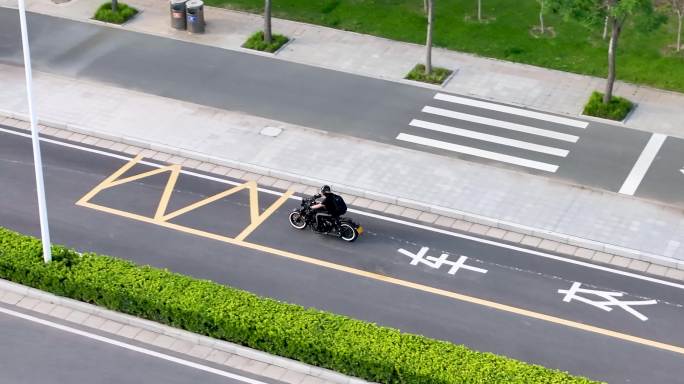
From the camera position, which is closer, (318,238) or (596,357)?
(596,357)

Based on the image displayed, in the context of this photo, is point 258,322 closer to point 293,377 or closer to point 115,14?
point 293,377

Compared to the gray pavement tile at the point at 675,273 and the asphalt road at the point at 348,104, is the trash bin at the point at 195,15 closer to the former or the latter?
the asphalt road at the point at 348,104

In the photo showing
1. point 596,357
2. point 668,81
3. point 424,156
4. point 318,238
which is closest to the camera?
point 596,357

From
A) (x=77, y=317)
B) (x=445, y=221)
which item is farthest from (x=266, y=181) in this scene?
(x=77, y=317)

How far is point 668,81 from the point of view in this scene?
122ft

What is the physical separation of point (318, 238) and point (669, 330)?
345 inches

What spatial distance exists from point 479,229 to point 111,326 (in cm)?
972

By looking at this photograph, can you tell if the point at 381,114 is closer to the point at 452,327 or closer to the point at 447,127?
the point at 447,127

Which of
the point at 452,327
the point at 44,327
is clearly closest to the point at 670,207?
the point at 452,327

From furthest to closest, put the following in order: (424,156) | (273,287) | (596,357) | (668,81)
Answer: (668,81) < (424,156) < (273,287) < (596,357)

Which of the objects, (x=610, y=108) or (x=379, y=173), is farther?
(x=610, y=108)

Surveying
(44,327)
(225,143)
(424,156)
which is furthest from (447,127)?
(44,327)

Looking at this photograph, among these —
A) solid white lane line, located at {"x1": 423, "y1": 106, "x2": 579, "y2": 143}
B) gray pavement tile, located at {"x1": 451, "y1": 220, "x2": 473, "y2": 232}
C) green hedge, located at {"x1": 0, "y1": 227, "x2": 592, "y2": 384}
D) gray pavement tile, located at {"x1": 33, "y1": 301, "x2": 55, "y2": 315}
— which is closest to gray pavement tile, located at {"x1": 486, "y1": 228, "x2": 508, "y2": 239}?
gray pavement tile, located at {"x1": 451, "y1": 220, "x2": 473, "y2": 232}

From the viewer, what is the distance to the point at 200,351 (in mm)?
25875
